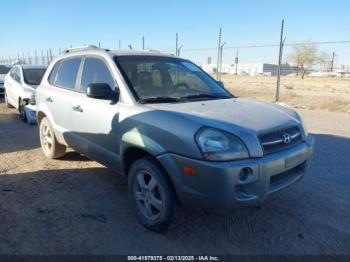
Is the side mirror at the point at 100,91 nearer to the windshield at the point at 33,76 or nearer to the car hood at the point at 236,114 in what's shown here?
the car hood at the point at 236,114

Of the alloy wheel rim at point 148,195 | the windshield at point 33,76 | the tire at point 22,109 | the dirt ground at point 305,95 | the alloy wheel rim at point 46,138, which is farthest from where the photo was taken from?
the dirt ground at point 305,95

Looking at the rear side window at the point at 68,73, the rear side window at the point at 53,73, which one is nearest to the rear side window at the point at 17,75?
the rear side window at the point at 53,73

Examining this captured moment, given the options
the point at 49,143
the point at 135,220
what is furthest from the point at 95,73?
the point at 49,143

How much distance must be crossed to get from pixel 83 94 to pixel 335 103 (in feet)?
37.5

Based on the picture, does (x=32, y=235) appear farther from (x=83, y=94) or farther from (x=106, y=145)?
(x=83, y=94)

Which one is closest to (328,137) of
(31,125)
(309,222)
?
(309,222)

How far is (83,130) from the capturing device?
14.2 ft

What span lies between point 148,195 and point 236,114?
123cm

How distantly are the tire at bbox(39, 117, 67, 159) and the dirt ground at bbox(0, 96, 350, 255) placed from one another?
1.24 feet

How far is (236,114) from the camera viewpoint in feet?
10.7

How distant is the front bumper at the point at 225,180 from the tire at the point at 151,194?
0.17 metres

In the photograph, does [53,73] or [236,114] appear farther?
Result: [53,73]

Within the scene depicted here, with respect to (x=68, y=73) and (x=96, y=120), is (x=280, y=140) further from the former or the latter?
(x=68, y=73)

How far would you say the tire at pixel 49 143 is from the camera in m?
5.44
